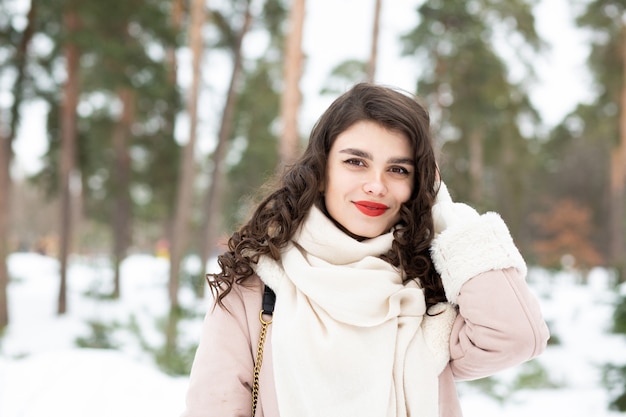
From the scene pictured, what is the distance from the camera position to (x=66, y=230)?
12953 mm

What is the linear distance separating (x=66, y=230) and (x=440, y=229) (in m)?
12.3

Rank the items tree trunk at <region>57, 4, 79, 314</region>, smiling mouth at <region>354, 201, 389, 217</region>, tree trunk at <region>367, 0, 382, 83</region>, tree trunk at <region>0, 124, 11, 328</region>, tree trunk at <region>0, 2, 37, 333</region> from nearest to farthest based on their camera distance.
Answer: smiling mouth at <region>354, 201, 389, 217</region>, tree trunk at <region>367, 0, 382, 83</region>, tree trunk at <region>0, 2, 37, 333</region>, tree trunk at <region>0, 124, 11, 328</region>, tree trunk at <region>57, 4, 79, 314</region>

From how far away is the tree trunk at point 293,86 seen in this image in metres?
8.20

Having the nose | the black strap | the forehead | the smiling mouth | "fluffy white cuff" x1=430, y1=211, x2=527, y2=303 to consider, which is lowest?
the black strap

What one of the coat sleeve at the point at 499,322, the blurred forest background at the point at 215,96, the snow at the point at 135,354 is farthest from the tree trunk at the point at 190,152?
the coat sleeve at the point at 499,322

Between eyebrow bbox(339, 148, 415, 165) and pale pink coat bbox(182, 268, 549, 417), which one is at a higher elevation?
eyebrow bbox(339, 148, 415, 165)

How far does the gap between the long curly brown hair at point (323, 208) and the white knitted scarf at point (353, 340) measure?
0.08 meters

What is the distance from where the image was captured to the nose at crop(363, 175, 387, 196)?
6.33 ft

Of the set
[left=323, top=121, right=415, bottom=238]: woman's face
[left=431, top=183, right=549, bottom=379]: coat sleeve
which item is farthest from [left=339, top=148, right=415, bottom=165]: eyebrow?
[left=431, top=183, right=549, bottom=379]: coat sleeve

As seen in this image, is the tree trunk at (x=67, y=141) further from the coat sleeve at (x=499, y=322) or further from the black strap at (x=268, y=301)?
the coat sleeve at (x=499, y=322)

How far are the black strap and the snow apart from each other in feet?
7.60

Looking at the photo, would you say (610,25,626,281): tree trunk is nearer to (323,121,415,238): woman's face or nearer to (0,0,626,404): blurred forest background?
(0,0,626,404): blurred forest background

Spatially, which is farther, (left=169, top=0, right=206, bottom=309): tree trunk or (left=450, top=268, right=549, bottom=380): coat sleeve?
(left=169, top=0, right=206, bottom=309): tree trunk

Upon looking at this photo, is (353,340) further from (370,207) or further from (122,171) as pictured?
(122,171)
